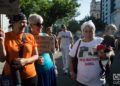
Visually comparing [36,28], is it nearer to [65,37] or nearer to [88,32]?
[88,32]

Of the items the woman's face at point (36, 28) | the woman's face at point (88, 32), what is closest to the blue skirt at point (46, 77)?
the woman's face at point (36, 28)

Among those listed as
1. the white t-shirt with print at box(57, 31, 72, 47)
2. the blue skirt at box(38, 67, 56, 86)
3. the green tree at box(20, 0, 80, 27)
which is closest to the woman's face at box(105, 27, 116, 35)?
the blue skirt at box(38, 67, 56, 86)

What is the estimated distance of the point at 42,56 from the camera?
7320mm

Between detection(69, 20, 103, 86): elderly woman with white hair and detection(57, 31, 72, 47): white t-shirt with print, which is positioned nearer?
detection(69, 20, 103, 86): elderly woman with white hair

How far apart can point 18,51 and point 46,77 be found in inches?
54.4

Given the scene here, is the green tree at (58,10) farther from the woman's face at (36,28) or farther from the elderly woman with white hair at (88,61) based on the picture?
the elderly woman with white hair at (88,61)

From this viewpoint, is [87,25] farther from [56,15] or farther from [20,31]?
[56,15]

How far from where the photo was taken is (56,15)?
63969 millimetres

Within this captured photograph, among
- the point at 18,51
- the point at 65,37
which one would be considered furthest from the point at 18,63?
the point at 65,37

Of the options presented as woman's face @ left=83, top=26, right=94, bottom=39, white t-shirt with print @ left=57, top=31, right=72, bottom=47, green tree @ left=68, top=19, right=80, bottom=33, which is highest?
woman's face @ left=83, top=26, right=94, bottom=39

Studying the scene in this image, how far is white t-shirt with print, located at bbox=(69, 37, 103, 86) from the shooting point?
22.8 ft

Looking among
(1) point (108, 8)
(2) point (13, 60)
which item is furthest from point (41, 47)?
(1) point (108, 8)

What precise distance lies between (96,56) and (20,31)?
4.20 feet

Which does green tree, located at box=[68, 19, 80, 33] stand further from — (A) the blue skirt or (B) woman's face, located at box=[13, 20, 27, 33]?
(B) woman's face, located at box=[13, 20, 27, 33]
